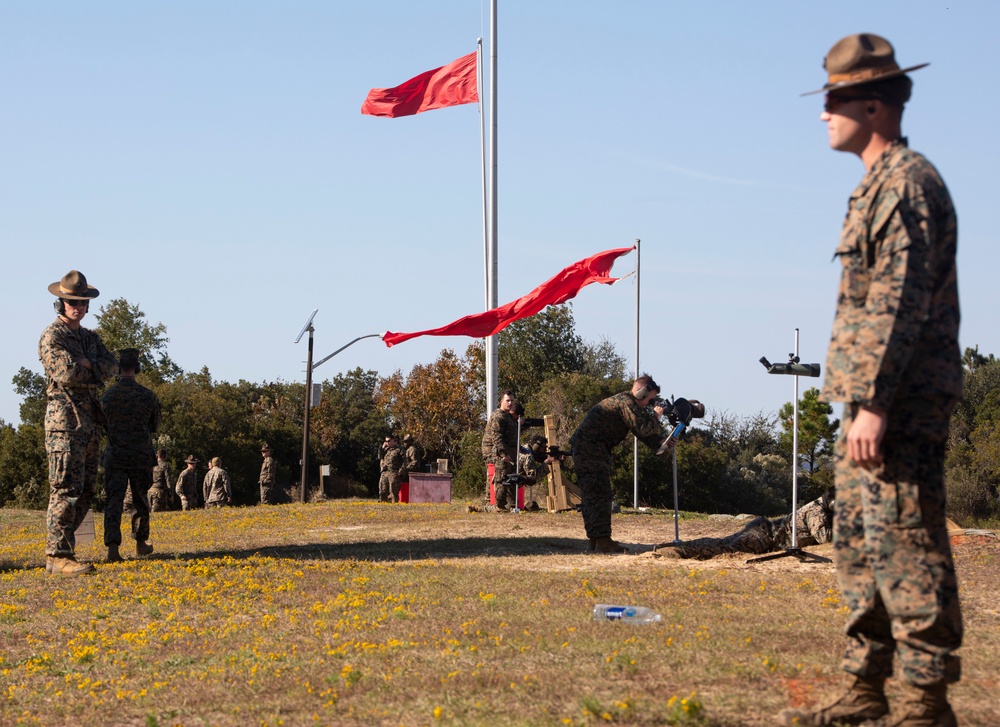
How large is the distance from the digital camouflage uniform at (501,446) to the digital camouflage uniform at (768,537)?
27.4 feet

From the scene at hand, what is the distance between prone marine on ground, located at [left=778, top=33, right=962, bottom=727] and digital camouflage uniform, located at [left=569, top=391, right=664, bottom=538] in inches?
316

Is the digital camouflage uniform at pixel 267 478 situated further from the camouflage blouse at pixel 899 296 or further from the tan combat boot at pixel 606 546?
the camouflage blouse at pixel 899 296

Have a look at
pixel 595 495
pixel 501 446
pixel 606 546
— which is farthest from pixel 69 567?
pixel 501 446

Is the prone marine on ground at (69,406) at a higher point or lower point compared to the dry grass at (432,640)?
higher

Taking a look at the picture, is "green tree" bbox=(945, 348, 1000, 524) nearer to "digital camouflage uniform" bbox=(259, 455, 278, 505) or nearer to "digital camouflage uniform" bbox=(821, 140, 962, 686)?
"digital camouflage uniform" bbox=(259, 455, 278, 505)

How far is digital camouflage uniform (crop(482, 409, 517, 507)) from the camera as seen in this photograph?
68.4 ft

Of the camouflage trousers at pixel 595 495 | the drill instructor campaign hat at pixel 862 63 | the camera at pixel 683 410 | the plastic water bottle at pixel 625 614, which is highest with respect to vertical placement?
the drill instructor campaign hat at pixel 862 63

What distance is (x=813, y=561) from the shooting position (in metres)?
11.3

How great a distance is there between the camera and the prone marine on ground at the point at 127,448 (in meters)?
12.5

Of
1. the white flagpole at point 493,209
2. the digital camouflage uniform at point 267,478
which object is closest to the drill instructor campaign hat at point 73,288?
the white flagpole at point 493,209

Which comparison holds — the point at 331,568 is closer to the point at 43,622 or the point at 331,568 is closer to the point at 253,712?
the point at 43,622

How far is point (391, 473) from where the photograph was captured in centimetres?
3422

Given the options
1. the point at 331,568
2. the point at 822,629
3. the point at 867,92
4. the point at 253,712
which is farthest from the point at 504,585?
the point at 867,92

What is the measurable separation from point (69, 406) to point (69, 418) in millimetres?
118
